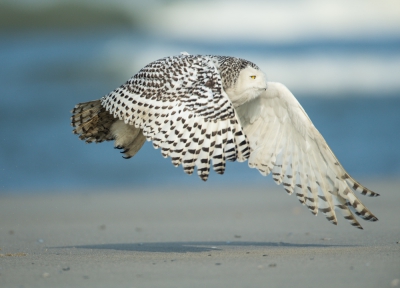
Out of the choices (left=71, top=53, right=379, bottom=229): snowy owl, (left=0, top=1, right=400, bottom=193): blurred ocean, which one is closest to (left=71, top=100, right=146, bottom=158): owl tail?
(left=71, top=53, right=379, bottom=229): snowy owl

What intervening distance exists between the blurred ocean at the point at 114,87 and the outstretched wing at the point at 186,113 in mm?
6532

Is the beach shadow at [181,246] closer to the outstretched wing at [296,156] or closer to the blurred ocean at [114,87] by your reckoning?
the outstretched wing at [296,156]

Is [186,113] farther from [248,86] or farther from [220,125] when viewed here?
[248,86]

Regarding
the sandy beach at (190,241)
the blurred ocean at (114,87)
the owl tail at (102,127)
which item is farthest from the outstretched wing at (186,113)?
the blurred ocean at (114,87)

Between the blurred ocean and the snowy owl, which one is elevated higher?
the blurred ocean

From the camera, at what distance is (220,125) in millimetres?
5719

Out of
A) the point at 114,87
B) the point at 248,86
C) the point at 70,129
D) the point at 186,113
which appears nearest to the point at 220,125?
the point at 186,113

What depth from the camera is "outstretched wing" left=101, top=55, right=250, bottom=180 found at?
5688 mm

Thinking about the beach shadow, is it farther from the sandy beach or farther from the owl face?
the owl face

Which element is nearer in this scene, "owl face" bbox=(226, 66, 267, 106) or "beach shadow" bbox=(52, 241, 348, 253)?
"beach shadow" bbox=(52, 241, 348, 253)

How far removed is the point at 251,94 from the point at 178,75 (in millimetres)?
794

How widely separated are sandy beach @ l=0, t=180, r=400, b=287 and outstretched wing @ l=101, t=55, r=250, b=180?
30.4 inches

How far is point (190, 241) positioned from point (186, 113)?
5.09 ft

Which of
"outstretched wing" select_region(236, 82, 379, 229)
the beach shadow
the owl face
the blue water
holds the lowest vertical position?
the beach shadow
